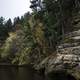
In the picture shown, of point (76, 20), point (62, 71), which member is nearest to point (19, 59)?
point (76, 20)

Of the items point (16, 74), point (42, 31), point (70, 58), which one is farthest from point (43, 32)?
point (70, 58)

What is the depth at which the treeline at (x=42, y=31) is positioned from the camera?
44375mm

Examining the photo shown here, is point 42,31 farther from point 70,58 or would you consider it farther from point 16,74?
point 70,58

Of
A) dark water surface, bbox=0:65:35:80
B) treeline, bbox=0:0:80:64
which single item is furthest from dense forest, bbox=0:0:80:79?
dark water surface, bbox=0:65:35:80

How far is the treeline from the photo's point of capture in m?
44.4

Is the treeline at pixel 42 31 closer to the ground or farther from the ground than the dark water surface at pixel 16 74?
farther from the ground

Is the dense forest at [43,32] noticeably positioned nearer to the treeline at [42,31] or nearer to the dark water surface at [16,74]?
the treeline at [42,31]

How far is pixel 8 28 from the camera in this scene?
103062mm

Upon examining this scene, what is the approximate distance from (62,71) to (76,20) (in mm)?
13186

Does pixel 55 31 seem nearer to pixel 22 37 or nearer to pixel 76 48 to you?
pixel 76 48

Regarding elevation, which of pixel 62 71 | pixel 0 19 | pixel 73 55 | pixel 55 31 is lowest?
pixel 62 71

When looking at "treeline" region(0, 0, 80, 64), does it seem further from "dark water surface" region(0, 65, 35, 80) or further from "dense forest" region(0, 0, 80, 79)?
"dark water surface" region(0, 65, 35, 80)

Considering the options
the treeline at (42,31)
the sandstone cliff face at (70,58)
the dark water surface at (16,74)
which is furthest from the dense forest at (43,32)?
the dark water surface at (16,74)

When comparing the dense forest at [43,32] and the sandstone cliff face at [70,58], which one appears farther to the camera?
the dense forest at [43,32]
